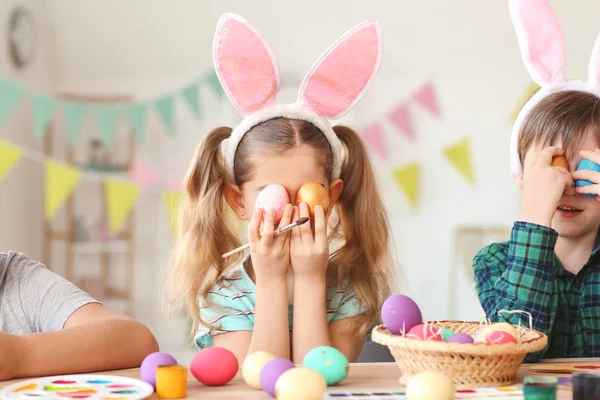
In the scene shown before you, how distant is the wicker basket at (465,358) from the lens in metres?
0.84

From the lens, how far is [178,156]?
5078 millimetres

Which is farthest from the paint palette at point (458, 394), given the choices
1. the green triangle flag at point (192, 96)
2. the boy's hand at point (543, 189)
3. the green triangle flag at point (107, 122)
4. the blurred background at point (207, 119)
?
the green triangle flag at point (192, 96)

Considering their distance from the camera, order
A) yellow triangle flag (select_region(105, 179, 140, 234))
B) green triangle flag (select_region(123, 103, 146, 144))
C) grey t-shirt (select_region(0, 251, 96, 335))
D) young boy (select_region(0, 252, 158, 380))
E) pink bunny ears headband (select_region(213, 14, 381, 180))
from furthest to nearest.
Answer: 1. green triangle flag (select_region(123, 103, 146, 144))
2. yellow triangle flag (select_region(105, 179, 140, 234))
3. pink bunny ears headband (select_region(213, 14, 381, 180))
4. grey t-shirt (select_region(0, 251, 96, 335))
5. young boy (select_region(0, 252, 158, 380))

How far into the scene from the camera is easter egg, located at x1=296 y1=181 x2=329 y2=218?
4.24 ft

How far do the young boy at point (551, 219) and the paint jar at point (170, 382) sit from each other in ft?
1.79

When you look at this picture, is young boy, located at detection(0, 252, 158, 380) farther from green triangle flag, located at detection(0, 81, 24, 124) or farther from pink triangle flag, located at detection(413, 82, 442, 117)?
pink triangle flag, located at detection(413, 82, 442, 117)

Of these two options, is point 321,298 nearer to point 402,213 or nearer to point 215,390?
point 215,390

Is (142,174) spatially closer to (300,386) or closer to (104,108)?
(104,108)

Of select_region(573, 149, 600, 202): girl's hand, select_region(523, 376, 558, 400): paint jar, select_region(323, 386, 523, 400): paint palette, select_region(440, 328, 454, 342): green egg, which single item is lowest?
select_region(323, 386, 523, 400): paint palette

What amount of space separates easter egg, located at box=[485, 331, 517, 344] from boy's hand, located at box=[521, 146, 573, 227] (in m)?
0.40

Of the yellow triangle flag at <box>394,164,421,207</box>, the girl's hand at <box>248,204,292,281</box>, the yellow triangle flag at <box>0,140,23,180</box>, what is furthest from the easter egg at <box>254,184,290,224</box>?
the yellow triangle flag at <box>394,164,421,207</box>

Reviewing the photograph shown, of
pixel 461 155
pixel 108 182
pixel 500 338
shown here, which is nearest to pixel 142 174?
pixel 108 182

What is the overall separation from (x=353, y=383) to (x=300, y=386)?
0.15 meters

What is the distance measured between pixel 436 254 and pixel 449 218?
0.79 ft
